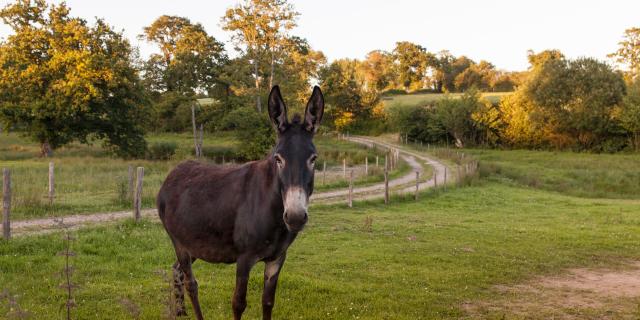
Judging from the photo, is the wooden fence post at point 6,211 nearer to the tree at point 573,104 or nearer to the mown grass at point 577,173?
the mown grass at point 577,173

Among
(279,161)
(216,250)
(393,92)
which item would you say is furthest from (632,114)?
(279,161)

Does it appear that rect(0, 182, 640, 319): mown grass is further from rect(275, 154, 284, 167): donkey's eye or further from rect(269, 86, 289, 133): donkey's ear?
rect(269, 86, 289, 133): donkey's ear

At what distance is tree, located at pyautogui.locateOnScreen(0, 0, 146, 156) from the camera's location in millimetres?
37406

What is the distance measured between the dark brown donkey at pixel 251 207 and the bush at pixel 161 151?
38948 millimetres

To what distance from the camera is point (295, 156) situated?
4.43m

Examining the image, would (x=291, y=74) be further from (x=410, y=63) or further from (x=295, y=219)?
(x=410, y=63)

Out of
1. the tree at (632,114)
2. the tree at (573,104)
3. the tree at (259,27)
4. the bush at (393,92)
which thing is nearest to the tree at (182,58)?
the tree at (259,27)

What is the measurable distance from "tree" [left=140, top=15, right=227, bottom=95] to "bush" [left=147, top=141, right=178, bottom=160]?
13655mm

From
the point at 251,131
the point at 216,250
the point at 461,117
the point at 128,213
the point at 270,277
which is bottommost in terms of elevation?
the point at 128,213

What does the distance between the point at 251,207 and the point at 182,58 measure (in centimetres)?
5738

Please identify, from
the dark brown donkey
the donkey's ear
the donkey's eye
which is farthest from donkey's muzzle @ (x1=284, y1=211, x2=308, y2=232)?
the donkey's ear

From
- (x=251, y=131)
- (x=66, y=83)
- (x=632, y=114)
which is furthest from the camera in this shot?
(x=632, y=114)

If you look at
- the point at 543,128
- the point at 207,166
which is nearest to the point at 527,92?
the point at 543,128

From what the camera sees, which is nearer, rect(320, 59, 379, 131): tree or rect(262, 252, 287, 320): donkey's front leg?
rect(262, 252, 287, 320): donkey's front leg
